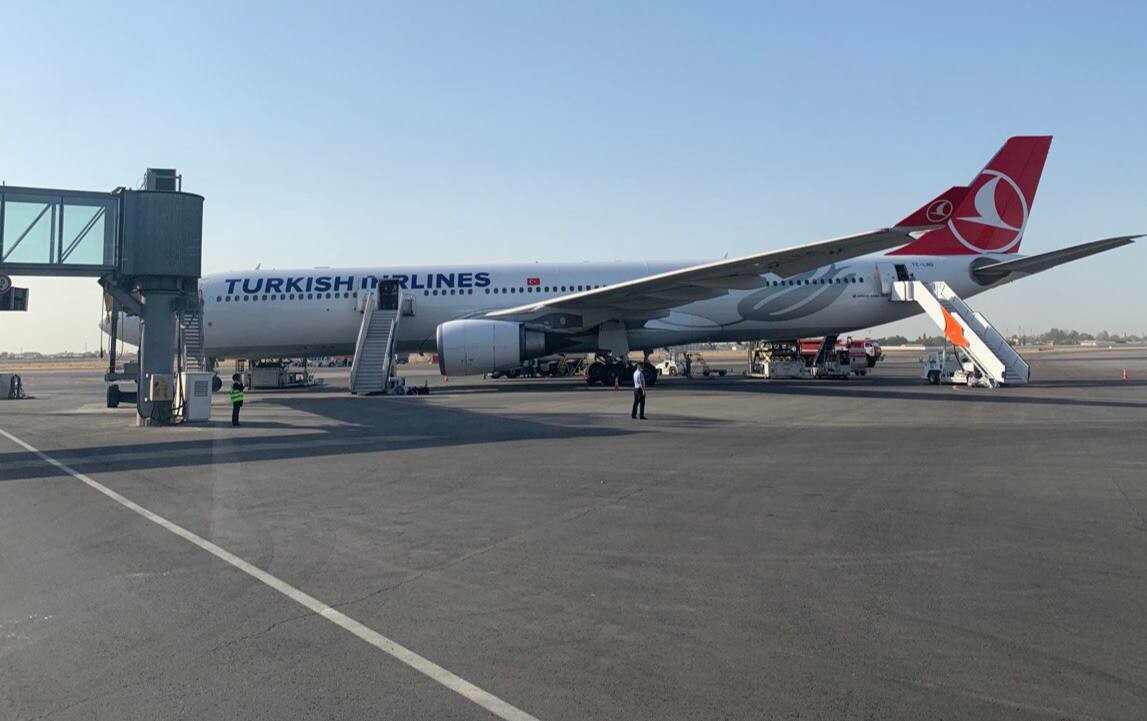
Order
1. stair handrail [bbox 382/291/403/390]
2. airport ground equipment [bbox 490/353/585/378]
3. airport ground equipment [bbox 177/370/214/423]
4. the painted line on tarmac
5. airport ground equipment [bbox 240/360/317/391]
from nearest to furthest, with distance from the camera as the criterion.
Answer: the painted line on tarmac, airport ground equipment [bbox 177/370/214/423], stair handrail [bbox 382/291/403/390], airport ground equipment [bbox 240/360/317/391], airport ground equipment [bbox 490/353/585/378]

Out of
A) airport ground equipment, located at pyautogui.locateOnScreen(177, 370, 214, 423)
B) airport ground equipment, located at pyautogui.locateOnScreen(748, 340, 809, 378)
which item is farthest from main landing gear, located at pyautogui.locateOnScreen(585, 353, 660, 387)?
airport ground equipment, located at pyautogui.locateOnScreen(177, 370, 214, 423)

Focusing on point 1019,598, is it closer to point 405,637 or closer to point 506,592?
point 506,592

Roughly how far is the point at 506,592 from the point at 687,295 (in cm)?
1967

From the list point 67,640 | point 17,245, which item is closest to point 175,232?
point 17,245

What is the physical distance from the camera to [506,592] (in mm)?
5402

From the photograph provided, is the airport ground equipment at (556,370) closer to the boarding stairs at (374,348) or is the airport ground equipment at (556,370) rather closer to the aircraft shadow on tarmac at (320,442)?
the boarding stairs at (374,348)

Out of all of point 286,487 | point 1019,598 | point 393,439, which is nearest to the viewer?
point 1019,598

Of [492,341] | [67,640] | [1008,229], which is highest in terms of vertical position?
[1008,229]

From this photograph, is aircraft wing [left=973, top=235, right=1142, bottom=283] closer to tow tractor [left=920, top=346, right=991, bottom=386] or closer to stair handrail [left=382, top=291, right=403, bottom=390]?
tow tractor [left=920, top=346, right=991, bottom=386]

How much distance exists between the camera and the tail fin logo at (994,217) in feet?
94.9

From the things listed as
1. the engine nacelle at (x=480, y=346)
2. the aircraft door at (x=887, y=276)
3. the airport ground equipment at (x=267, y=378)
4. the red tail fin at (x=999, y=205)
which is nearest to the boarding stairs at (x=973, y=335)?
the aircraft door at (x=887, y=276)

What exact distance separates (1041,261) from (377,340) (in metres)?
21.1

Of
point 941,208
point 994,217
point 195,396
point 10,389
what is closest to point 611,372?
point 941,208

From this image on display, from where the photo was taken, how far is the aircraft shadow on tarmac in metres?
12.0
